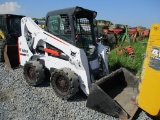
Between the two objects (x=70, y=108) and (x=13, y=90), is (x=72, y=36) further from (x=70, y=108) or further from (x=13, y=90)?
(x=13, y=90)

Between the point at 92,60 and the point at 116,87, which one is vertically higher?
the point at 92,60

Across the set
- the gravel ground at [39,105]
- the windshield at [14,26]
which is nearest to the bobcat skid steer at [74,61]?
the gravel ground at [39,105]

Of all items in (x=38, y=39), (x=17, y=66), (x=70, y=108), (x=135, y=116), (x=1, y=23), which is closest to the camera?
(x=135, y=116)

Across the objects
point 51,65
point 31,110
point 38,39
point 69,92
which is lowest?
point 31,110

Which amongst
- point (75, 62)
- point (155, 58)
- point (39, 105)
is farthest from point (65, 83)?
point (155, 58)

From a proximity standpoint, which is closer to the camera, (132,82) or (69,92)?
(69,92)

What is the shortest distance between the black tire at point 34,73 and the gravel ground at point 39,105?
0.16 metres

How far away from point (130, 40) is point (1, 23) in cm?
788

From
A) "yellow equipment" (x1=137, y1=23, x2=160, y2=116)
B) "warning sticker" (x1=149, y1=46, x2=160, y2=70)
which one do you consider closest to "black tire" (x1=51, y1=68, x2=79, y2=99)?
"yellow equipment" (x1=137, y1=23, x2=160, y2=116)

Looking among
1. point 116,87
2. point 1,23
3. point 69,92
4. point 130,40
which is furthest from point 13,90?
point 130,40

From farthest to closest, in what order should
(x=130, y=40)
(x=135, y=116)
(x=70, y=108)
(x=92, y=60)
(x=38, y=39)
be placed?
(x=130, y=40) → (x=38, y=39) → (x=92, y=60) → (x=70, y=108) → (x=135, y=116)

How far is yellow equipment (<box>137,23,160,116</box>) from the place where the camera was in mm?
3672

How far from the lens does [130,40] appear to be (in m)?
13.2

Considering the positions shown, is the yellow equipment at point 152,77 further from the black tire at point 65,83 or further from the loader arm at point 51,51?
the black tire at point 65,83
